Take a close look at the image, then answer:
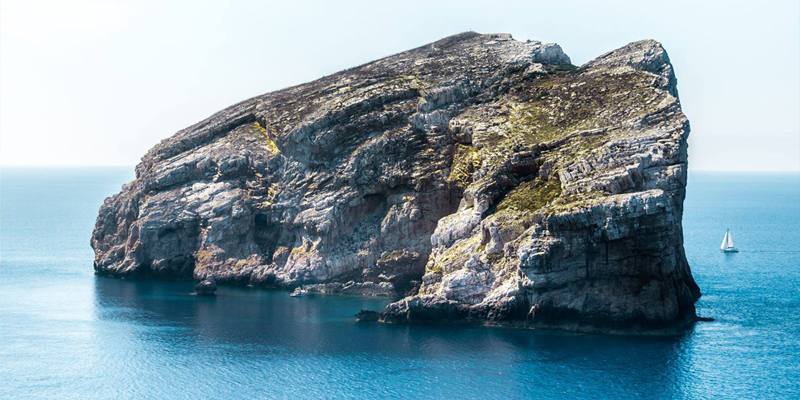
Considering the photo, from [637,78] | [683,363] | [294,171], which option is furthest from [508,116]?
[683,363]

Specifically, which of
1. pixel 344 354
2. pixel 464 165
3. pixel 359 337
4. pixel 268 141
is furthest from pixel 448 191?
pixel 344 354

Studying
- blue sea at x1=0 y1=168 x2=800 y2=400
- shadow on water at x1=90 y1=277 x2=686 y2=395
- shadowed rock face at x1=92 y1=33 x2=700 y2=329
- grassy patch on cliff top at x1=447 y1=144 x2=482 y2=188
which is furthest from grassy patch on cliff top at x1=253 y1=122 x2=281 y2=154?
grassy patch on cliff top at x1=447 y1=144 x2=482 y2=188

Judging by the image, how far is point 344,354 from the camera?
120 meters

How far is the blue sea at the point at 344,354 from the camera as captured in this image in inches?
4213

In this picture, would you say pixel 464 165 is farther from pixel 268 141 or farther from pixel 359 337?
pixel 268 141

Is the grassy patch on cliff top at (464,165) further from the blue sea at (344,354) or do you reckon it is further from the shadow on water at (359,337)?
the blue sea at (344,354)

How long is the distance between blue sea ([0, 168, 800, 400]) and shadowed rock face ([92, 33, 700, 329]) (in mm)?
5405

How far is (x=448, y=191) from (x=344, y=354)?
4196 cm

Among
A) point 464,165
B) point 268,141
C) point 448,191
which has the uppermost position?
point 268,141

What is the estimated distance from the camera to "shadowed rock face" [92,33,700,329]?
12781cm

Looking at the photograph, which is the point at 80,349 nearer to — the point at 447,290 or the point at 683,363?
the point at 447,290

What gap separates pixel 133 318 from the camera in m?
143

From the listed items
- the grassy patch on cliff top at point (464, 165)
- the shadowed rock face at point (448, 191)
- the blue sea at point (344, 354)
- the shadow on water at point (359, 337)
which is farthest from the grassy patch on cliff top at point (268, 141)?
the grassy patch on cliff top at point (464, 165)

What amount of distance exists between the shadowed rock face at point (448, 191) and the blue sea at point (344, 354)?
540 cm
